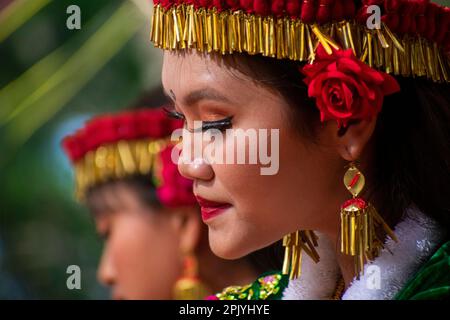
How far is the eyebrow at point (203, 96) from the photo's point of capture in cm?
163

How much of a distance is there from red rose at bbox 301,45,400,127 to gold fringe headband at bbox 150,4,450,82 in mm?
22

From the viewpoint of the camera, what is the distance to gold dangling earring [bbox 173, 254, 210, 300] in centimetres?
256

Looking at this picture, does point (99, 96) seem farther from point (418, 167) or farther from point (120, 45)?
point (418, 167)

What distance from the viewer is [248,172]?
1.63 meters

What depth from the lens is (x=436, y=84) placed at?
1.71m

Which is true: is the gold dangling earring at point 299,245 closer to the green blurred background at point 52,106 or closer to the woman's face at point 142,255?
the woman's face at point 142,255

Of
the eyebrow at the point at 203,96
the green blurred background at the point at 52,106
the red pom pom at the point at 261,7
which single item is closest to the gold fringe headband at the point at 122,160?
the green blurred background at the point at 52,106

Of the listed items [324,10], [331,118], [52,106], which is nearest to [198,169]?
[331,118]

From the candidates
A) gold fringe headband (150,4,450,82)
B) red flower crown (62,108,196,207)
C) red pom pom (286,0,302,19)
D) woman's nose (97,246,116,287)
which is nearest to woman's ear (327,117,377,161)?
gold fringe headband (150,4,450,82)

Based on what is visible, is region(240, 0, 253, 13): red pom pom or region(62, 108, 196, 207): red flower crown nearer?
region(240, 0, 253, 13): red pom pom

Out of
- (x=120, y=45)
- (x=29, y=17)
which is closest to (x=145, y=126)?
(x=120, y=45)

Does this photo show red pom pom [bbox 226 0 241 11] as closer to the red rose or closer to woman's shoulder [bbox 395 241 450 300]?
the red rose

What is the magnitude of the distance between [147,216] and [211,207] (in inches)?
38.8

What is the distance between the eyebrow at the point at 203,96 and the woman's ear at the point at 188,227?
3.25ft
